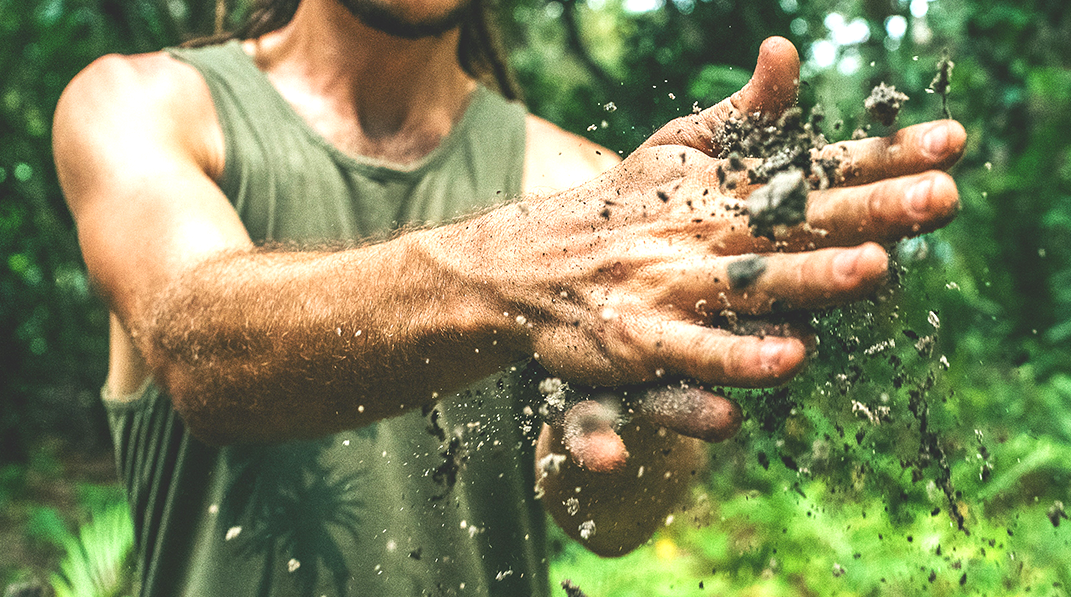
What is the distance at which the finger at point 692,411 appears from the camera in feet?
2.36

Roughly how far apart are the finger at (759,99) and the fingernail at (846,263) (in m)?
0.22

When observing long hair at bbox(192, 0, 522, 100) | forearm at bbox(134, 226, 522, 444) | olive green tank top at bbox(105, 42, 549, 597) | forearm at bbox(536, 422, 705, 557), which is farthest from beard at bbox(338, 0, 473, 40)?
forearm at bbox(536, 422, 705, 557)

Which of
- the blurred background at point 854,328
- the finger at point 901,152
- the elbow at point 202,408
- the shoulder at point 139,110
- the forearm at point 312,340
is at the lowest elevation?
the blurred background at point 854,328

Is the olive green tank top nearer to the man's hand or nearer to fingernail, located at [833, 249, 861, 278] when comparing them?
the man's hand

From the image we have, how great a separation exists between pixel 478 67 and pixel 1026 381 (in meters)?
2.50

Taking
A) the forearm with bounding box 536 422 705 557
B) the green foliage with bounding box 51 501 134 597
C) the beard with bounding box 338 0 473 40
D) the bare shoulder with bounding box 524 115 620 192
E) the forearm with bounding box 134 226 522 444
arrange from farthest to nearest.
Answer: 1. the green foliage with bounding box 51 501 134 597
2. the bare shoulder with bounding box 524 115 620 192
3. the beard with bounding box 338 0 473 40
4. the forearm with bounding box 536 422 705 557
5. the forearm with bounding box 134 226 522 444

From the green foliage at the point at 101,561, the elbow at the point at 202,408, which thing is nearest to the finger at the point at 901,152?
the elbow at the point at 202,408

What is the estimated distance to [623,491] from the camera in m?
1.26

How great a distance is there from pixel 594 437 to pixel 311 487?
0.77m

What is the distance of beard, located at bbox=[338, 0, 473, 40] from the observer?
1550 millimetres

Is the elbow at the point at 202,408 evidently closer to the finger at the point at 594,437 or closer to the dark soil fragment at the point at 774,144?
the finger at the point at 594,437

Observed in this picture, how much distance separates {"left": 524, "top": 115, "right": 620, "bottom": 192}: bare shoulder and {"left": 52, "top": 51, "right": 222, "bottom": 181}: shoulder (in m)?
0.69

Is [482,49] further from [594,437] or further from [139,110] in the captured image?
[594,437]

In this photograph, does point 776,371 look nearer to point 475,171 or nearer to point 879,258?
point 879,258
